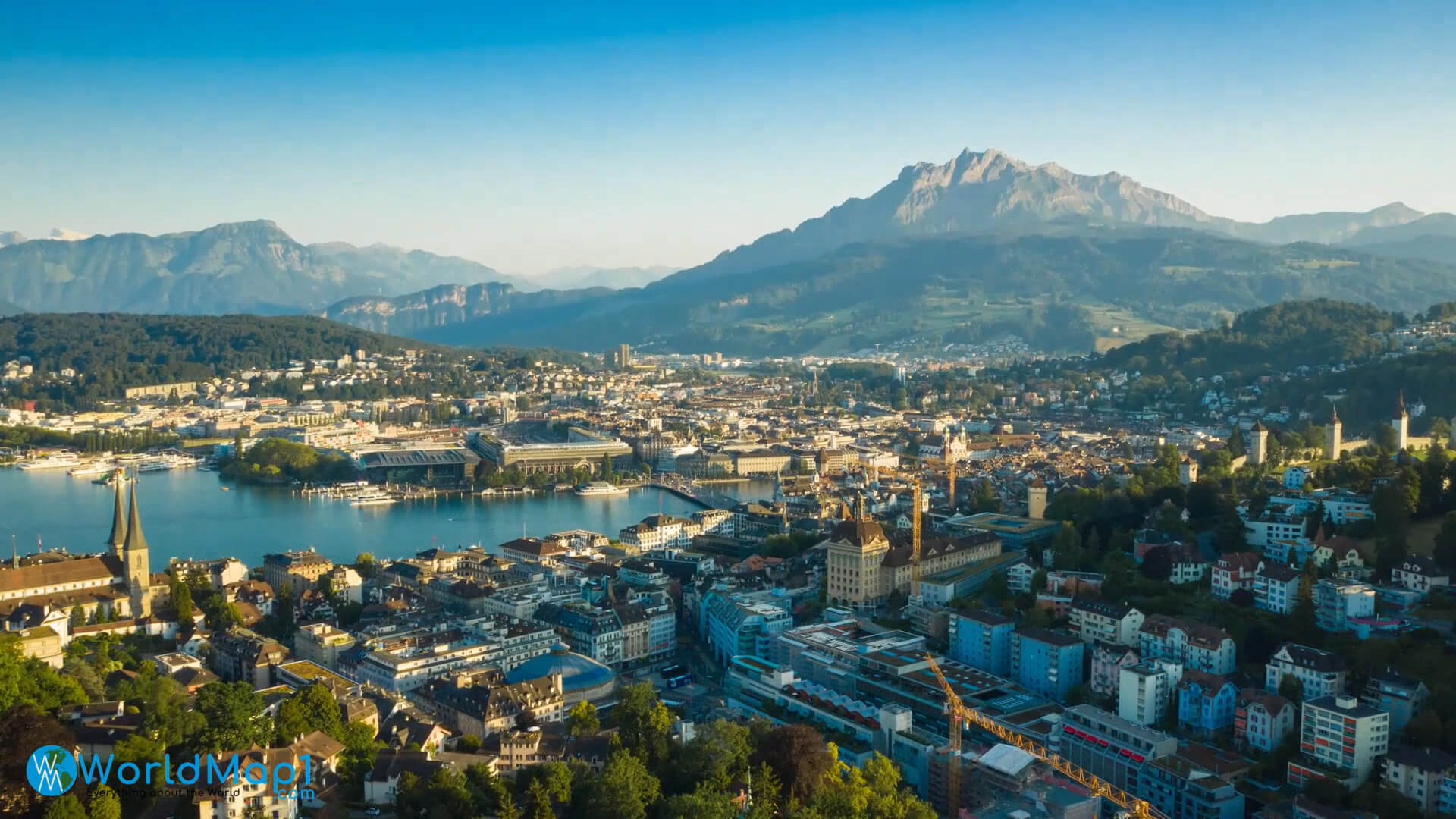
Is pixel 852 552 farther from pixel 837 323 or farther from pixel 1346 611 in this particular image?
pixel 837 323

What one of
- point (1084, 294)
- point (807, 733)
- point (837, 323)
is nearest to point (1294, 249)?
point (1084, 294)

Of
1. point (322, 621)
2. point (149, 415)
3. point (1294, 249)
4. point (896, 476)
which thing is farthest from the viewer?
point (1294, 249)

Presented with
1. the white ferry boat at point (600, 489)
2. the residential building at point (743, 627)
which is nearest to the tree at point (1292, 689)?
the residential building at point (743, 627)

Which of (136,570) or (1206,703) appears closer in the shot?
(1206,703)

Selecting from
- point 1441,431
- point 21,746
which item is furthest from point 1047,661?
point 1441,431

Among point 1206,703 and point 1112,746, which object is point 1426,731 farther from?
point 1112,746

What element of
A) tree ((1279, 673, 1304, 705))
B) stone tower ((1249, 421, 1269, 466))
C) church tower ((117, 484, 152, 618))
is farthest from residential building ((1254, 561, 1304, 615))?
church tower ((117, 484, 152, 618))

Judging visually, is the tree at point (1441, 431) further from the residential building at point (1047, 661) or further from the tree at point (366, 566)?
the tree at point (366, 566)
